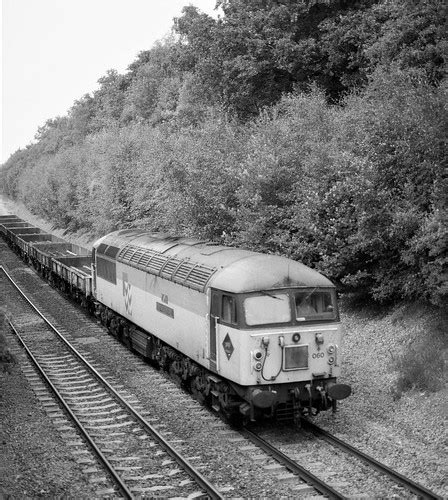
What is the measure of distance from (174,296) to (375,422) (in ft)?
16.7

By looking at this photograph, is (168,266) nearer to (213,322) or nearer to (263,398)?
(213,322)

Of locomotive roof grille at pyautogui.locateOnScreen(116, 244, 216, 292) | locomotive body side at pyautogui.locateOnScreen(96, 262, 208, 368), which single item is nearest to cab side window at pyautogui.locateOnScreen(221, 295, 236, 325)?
locomotive body side at pyautogui.locateOnScreen(96, 262, 208, 368)

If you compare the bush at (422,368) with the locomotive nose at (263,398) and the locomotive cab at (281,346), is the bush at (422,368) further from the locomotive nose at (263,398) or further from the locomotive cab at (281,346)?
the locomotive nose at (263,398)

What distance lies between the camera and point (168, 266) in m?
16.4

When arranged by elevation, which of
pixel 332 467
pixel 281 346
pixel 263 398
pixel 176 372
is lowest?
pixel 332 467

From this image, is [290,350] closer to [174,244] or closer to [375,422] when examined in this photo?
[375,422]

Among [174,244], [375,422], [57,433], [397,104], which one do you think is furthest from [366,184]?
[57,433]

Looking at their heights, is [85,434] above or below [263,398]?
below

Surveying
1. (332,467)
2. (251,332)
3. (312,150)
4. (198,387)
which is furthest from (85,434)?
(312,150)

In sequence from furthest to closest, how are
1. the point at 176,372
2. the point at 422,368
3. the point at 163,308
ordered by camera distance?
the point at 163,308 < the point at 176,372 < the point at 422,368

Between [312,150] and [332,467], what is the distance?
13.4 meters

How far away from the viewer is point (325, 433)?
1260cm

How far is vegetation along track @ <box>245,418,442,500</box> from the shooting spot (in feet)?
33.3

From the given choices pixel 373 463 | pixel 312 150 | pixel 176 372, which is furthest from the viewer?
pixel 312 150
